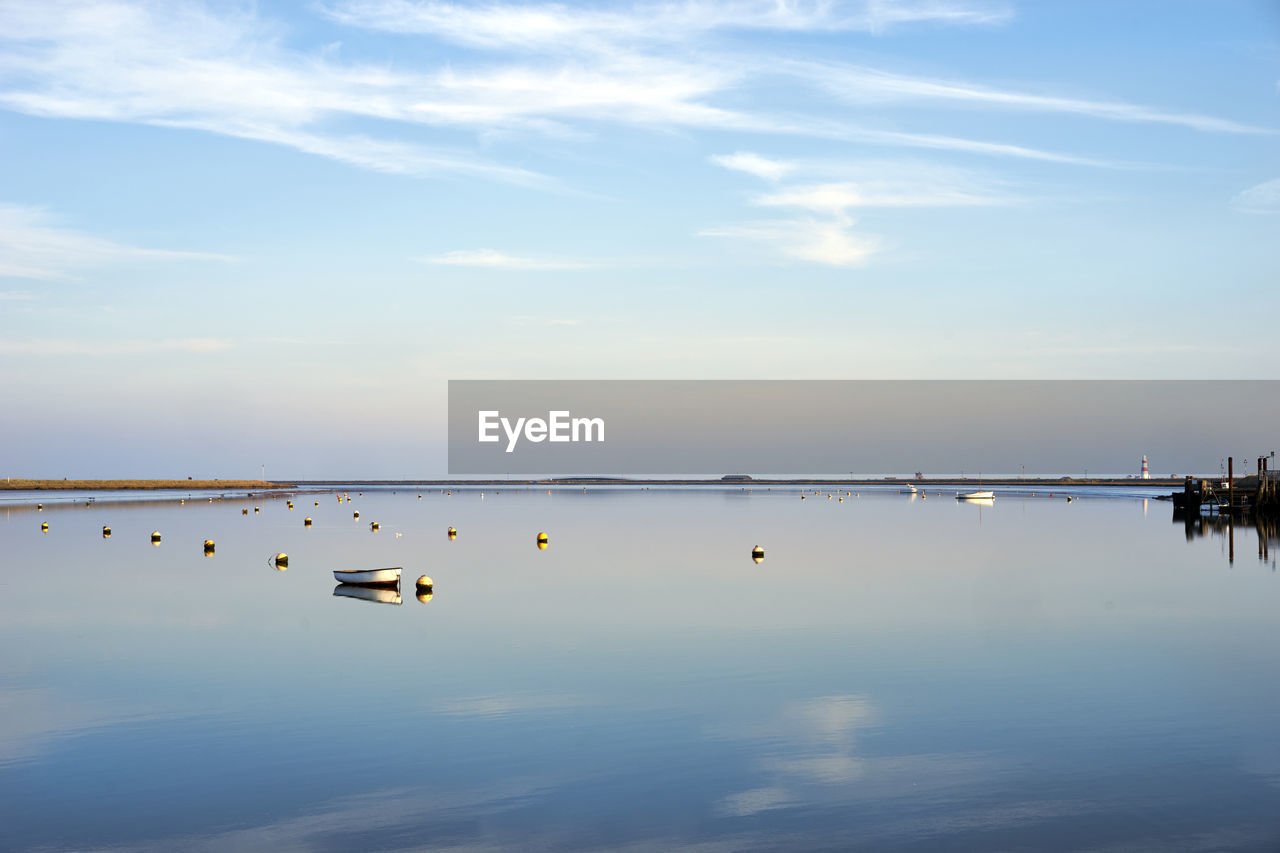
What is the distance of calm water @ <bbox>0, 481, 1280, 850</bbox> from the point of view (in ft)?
60.0

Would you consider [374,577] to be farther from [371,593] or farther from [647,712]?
[647,712]

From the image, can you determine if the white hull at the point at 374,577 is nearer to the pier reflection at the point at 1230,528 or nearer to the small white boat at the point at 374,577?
the small white boat at the point at 374,577

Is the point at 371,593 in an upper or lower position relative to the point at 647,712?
lower

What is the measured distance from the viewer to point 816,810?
61.6ft

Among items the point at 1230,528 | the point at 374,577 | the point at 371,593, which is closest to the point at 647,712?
the point at 371,593

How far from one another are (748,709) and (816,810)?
26.4 feet

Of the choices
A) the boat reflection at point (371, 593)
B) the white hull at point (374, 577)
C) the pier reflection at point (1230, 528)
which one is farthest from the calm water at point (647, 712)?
the pier reflection at point (1230, 528)

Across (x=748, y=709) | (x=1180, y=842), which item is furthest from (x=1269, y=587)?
(x=1180, y=842)

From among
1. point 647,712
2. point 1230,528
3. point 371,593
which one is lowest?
point 1230,528

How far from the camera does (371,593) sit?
53.8m

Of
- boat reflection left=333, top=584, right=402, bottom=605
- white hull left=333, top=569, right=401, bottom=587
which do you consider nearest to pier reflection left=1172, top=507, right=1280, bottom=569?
boat reflection left=333, top=584, right=402, bottom=605

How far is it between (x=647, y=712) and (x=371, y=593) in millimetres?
30202

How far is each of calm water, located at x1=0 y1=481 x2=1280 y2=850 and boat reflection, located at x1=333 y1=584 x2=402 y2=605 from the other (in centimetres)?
94

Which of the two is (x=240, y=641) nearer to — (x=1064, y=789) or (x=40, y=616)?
(x=40, y=616)
